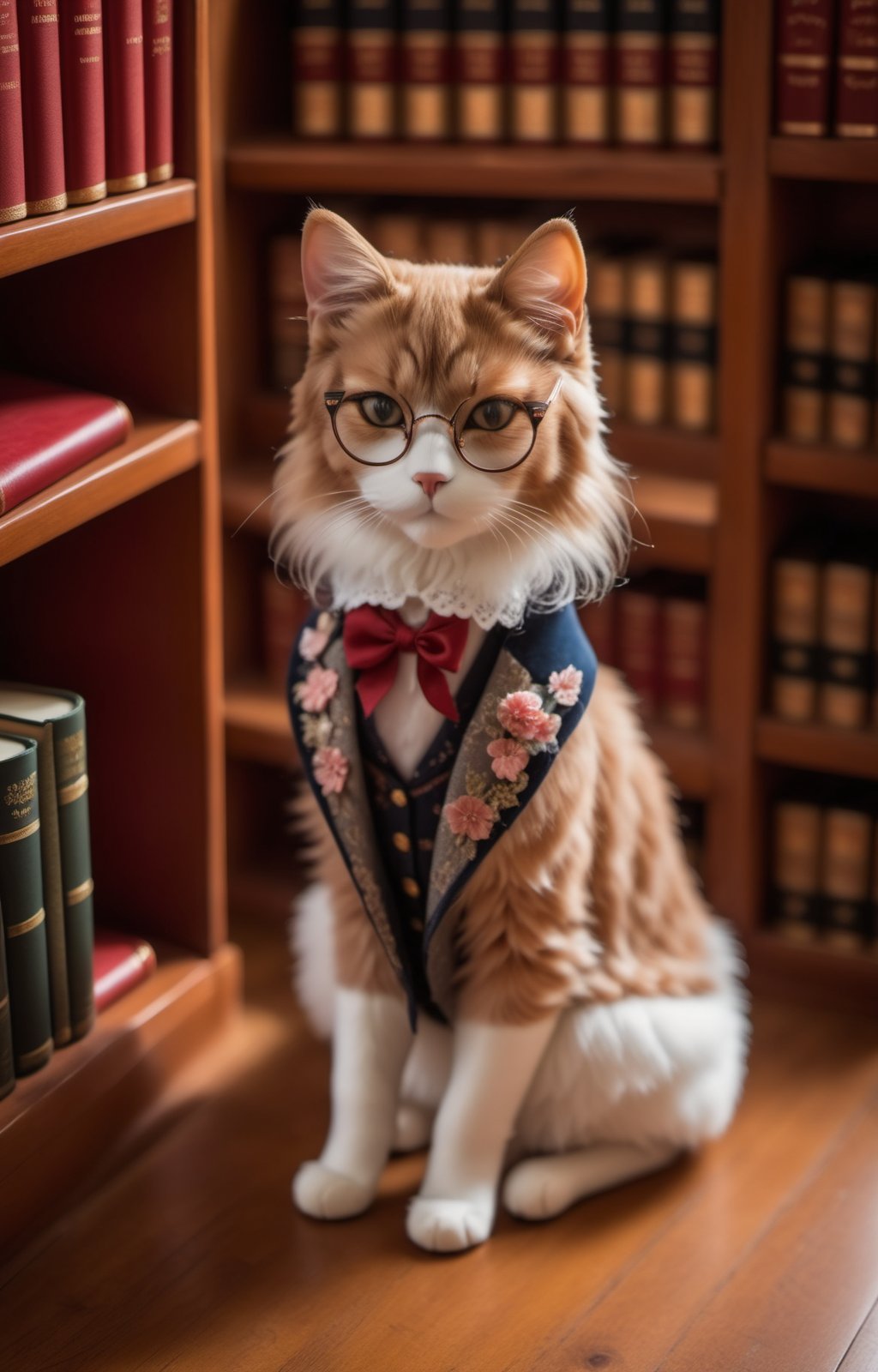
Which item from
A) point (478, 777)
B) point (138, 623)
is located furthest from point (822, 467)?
point (138, 623)

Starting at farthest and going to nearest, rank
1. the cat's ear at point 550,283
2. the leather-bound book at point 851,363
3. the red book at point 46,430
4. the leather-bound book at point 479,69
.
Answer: the leather-bound book at point 479,69 → the leather-bound book at point 851,363 → the red book at point 46,430 → the cat's ear at point 550,283

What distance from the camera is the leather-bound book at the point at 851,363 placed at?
1.84m

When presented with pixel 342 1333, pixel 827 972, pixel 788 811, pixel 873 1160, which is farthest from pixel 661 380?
pixel 342 1333

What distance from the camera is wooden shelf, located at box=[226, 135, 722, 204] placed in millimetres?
1817

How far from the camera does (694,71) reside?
6.14 ft

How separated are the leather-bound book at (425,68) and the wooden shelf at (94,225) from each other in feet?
1.53

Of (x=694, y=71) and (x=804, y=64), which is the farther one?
(x=694, y=71)

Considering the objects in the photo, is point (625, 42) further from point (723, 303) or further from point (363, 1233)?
point (363, 1233)

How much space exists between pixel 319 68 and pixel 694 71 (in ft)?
1.50

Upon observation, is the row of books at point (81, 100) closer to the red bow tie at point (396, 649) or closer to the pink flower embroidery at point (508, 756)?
the red bow tie at point (396, 649)

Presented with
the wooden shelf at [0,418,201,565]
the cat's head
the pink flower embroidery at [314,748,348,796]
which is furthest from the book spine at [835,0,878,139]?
the pink flower embroidery at [314,748,348,796]

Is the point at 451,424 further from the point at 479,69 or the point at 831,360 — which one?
the point at 479,69

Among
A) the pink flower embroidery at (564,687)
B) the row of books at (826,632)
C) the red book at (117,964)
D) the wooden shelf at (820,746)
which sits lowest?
the red book at (117,964)

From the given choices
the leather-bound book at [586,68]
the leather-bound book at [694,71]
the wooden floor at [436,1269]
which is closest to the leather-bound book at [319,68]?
the leather-bound book at [586,68]
